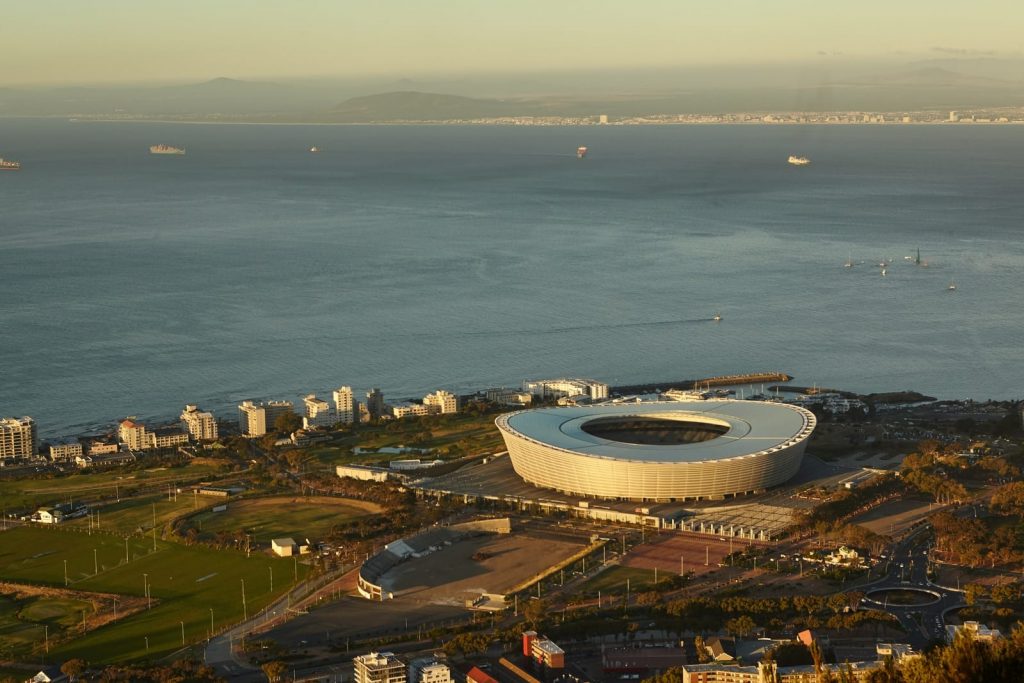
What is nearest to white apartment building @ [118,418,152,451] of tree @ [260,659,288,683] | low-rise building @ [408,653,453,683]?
tree @ [260,659,288,683]

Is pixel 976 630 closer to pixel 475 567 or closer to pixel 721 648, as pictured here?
pixel 721 648

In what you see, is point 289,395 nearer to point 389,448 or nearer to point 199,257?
point 389,448

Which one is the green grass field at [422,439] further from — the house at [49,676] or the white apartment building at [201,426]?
the house at [49,676]

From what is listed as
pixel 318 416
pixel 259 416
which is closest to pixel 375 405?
pixel 318 416

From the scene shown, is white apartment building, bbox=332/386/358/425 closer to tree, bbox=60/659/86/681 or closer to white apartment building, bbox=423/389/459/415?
white apartment building, bbox=423/389/459/415

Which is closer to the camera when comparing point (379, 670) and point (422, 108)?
point (379, 670)

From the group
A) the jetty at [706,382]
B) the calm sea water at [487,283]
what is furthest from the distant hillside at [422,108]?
the jetty at [706,382]

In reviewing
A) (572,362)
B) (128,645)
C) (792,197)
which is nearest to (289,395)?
(572,362)
